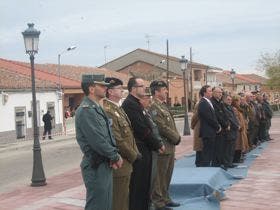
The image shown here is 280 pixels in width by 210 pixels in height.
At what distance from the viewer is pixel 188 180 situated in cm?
914

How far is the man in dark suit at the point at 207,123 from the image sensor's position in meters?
11.2

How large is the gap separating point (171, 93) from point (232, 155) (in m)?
59.5

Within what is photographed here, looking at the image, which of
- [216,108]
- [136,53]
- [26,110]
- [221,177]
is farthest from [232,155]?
[136,53]

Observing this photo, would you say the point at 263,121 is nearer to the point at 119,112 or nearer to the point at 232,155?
the point at 232,155

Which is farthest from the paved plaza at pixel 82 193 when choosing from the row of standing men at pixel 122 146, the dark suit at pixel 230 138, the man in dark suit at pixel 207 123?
the row of standing men at pixel 122 146

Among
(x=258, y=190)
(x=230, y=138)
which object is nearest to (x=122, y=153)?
(x=258, y=190)

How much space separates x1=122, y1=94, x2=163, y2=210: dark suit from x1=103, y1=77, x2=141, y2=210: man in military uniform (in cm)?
53

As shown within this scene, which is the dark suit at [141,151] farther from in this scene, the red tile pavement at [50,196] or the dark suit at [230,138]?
the dark suit at [230,138]

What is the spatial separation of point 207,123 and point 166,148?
3.37 meters

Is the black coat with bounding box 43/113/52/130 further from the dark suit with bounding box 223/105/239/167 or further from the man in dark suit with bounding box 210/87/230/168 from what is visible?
the man in dark suit with bounding box 210/87/230/168

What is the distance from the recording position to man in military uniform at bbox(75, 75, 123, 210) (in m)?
5.61

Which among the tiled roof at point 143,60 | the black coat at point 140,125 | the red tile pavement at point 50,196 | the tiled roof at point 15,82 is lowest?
the red tile pavement at point 50,196

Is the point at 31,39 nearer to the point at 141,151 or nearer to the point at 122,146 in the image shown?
the point at 141,151

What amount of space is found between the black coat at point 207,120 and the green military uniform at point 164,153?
2951 millimetres
